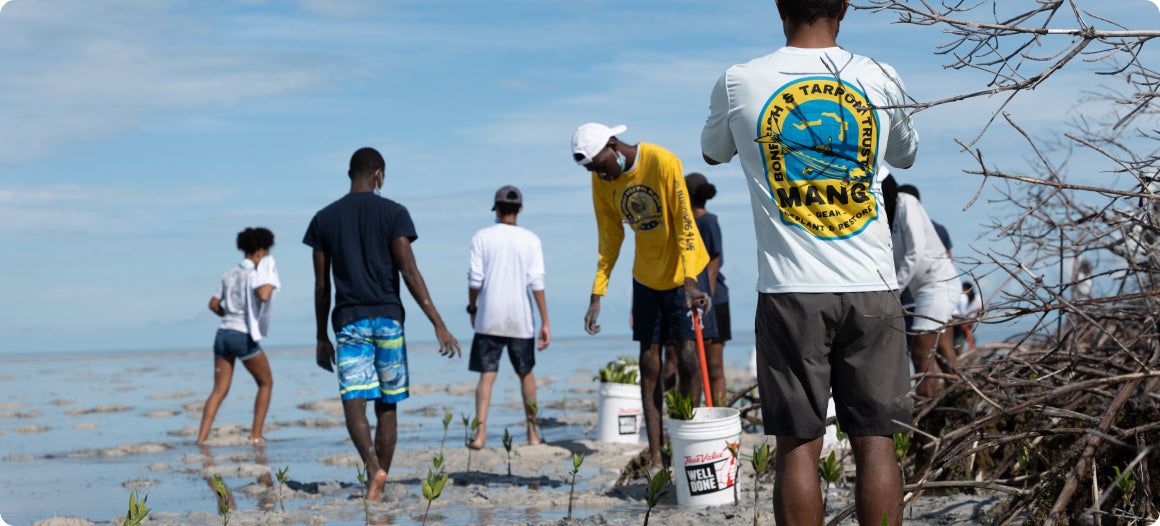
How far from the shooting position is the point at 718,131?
3.10 m

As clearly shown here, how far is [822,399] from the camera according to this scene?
2.93m

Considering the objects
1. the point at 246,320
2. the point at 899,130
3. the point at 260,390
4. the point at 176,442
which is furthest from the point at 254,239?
the point at 899,130

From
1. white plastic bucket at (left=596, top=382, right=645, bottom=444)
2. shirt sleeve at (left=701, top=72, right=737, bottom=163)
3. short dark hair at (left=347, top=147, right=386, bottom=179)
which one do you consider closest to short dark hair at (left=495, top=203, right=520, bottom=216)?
white plastic bucket at (left=596, top=382, right=645, bottom=444)

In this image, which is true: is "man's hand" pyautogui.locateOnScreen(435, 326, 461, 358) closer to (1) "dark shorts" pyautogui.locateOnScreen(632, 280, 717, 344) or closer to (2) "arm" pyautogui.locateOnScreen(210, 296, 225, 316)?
(1) "dark shorts" pyautogui.locateOnScreen(632, 280, 717, 344)

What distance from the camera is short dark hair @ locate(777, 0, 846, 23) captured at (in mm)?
3008

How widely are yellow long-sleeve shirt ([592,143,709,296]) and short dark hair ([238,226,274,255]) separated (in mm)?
4374

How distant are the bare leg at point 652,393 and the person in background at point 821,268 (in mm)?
2587

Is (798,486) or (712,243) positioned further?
(712,243)

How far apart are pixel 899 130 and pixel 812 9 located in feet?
1.56

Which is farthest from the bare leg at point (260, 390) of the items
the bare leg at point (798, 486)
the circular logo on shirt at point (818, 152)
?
the circular logo on shirt at point (818, 152)

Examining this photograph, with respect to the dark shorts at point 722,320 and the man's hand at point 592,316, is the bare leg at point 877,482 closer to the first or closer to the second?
the man's hand at point 592,316

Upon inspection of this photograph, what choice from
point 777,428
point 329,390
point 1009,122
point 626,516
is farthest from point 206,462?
point 329,390

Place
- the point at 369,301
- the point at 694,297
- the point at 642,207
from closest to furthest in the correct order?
the point at 694,297 → the point at 642,207 → the point at 369,301

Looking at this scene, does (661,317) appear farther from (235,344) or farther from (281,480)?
(235,344)
